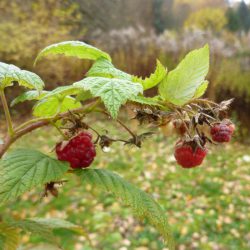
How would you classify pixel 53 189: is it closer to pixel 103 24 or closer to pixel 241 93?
pixel 241 93

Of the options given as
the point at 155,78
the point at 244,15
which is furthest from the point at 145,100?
the point at 244,15

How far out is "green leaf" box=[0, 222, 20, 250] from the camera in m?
0.84

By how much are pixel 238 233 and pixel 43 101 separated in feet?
10.4

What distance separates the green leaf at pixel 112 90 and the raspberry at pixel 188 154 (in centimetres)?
18

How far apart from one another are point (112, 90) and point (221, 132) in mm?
195

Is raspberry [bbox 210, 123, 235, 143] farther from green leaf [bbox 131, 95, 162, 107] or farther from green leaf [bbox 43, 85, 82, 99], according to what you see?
green leaf [bbox 43, 85, 82, 99]

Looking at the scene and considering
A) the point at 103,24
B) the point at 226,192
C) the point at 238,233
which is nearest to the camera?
the point at 238,233

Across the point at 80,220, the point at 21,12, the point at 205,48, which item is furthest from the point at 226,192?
the point at 21,12

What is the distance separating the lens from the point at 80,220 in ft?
12.1

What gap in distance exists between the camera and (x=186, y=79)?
28.8 inches

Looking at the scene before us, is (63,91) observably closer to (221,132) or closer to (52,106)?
(52,106)

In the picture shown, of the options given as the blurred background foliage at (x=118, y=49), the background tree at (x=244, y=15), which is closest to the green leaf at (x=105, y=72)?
the blurred background foliage at (x=118, y=49)

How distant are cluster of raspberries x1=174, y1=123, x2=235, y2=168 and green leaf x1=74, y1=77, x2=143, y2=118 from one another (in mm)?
156

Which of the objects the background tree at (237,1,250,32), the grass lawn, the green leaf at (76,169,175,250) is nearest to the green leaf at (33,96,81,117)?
the green leaf at (76,169,175,250)
